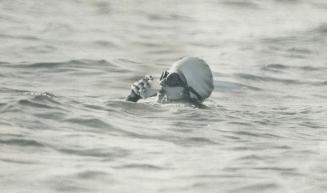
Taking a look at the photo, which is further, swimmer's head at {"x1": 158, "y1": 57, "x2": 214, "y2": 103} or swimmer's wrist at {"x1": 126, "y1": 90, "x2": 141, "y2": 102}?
swimmer's wrist at {"x1": 126, "y1": 90, "x2": 141, "y2": 102}

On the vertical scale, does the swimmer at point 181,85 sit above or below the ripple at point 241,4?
above

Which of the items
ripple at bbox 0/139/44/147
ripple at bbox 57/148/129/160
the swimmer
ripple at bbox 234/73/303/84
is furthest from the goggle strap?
ripple at bbox 234/73/303/84

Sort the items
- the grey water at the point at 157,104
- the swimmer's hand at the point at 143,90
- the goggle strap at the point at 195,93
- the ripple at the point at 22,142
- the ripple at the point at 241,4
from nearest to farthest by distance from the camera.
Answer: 1. the grey water at the point at 157,104
2. the ripple at the point at 22,142
3. the goggle strap at the point at 195,93
4. the swimmer's hand at the point at 143,90
5. the ripple at the point at 241,4

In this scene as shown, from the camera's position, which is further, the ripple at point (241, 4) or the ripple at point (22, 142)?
the ripple at point (241, 4)

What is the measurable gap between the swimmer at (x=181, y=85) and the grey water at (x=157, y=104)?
7.0 inches

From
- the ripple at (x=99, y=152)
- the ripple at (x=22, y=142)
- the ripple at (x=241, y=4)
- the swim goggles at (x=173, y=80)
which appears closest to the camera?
the ripple at (x=99, y=152)

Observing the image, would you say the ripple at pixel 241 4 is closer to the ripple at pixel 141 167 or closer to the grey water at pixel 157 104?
the grey water at pixel 157 104

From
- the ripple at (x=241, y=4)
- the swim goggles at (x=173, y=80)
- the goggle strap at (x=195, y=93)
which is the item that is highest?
the swim goggles at (x=173, y=80)

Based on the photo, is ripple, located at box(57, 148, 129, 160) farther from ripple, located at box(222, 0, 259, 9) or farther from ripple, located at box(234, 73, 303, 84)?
ripple, located at box(222, 0, 259, 9)

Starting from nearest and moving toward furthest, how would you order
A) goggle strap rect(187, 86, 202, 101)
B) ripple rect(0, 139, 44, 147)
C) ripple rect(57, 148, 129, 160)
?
ripple rect(57, 148, 129, 160)
ripple rect(0, 139, 44, 147)
goggle strap rect(187, 86, 202, 101)

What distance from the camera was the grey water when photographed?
9828mm

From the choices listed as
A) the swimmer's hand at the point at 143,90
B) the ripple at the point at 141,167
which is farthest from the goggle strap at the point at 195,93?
the ripple at the point at 141,167

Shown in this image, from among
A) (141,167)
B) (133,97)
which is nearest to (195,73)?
(133,97)

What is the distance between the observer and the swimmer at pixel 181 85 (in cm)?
1388
